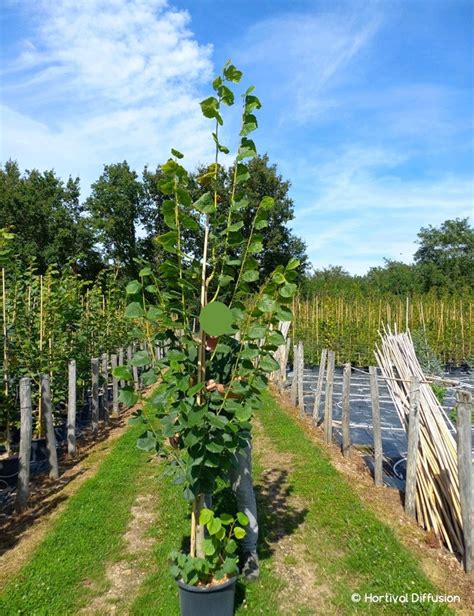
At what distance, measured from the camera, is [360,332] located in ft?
47.2

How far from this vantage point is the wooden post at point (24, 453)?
401cm

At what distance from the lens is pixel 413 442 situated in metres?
3.98

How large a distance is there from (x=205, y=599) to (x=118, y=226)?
27.9m

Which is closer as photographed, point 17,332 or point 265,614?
point 265,614

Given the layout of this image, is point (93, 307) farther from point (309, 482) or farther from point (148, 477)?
point (309, 482)

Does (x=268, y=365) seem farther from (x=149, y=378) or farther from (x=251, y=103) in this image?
(x=251, y=103)

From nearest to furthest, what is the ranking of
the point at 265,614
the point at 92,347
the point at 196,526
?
the point at 196,526 < the point at 265,614 < the point at 92,347

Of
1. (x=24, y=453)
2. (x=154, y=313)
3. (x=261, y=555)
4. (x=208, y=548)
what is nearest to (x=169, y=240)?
(x=154, y=313)

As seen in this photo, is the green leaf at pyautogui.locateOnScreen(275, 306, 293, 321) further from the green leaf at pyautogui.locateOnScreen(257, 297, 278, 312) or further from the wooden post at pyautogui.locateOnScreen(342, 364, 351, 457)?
the wooden post at pyautogui.locateOnScreen(342, 364, 351, 457)

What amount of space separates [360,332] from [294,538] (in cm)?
1135

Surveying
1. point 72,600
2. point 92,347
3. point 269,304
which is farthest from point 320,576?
point 92,347

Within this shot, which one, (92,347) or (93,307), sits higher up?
(93,307)

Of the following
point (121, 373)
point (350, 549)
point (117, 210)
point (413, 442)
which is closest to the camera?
point (121, 373)

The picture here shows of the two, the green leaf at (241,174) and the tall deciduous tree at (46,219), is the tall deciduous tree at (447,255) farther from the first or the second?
the green leaf at (241,174)
